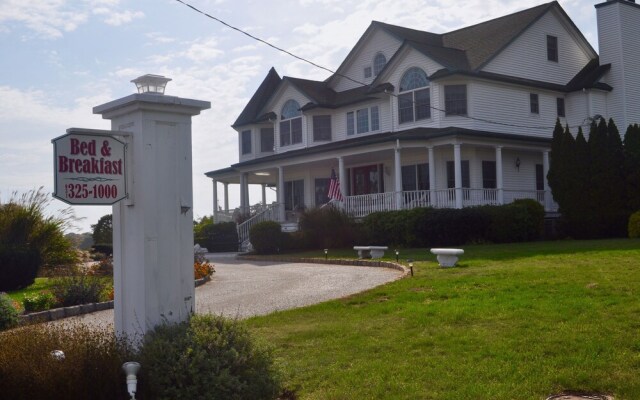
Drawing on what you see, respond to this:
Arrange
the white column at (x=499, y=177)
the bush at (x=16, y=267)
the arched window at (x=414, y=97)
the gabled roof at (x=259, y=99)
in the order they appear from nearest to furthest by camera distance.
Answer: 1. the bush at (x=16, y=267)
2. the white column at (x=499, y=177)
3. the arched window at (x=414, y=97)
4. the gabled roof at (x=259, y=99)

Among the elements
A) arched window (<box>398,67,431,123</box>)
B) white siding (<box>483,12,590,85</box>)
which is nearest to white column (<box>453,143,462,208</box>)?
arched window (<box>398,67,431,123</box>)

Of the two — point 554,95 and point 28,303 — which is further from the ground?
point 554,95

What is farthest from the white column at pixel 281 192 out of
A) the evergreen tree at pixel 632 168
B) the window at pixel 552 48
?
the evergreen tree at pixel 632 168

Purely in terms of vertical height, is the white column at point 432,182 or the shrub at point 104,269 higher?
the white column at point 432,182

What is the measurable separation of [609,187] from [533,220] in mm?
2742

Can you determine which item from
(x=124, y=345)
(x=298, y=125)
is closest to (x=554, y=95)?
(x=298, y=125)

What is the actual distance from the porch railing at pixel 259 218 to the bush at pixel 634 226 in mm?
16034

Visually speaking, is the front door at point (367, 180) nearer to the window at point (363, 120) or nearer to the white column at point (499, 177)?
the window at point (363, 120)

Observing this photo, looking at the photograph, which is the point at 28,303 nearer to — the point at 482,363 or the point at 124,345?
the point at 124,345

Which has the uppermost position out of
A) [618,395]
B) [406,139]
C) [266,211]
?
[406,139]

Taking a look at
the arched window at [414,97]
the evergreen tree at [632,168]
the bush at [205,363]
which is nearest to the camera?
the bush at [205,363]

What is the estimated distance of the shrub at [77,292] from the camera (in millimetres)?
14141

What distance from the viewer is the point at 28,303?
13.7 meters

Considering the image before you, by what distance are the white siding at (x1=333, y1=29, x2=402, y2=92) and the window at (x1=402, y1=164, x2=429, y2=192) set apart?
5366mm
